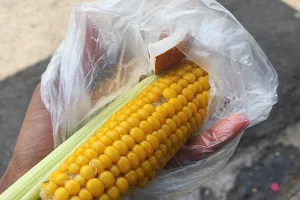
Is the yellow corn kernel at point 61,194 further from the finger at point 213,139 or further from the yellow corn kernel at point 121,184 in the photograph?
the finger at point 213,139

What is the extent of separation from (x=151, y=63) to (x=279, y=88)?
1.34m

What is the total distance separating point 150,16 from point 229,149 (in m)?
0.52

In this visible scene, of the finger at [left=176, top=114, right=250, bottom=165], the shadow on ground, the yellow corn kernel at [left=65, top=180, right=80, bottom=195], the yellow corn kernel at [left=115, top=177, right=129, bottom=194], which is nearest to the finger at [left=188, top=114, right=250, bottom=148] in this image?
the finger at [left=176, top=114, right=250, bottom=165]

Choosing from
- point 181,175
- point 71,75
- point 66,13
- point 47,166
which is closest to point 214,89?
point 181,175

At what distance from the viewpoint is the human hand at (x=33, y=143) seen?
1246mm

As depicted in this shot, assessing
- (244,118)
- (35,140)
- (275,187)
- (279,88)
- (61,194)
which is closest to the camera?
(61,194)

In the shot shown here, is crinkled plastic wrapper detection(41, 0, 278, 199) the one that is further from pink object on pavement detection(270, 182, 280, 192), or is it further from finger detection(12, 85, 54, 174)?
pink object on pavement detection(270, 182, 280, 192)

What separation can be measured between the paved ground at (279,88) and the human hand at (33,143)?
1.00 metres

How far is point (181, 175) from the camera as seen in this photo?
1.22 metres

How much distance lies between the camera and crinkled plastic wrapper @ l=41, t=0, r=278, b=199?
1195 millimetres

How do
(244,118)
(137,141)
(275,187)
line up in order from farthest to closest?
1. (275,187)
2. (244,118)
3. (137,141)

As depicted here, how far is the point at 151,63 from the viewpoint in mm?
1237

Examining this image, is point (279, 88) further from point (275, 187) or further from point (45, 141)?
point (45, 141)

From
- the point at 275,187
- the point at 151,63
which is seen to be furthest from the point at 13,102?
the point at 275,187
